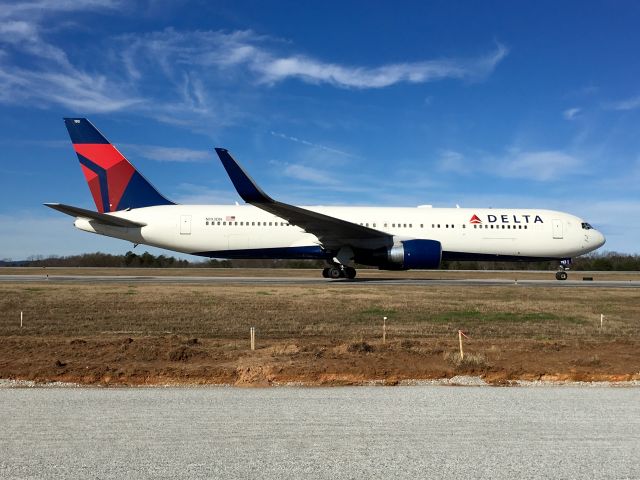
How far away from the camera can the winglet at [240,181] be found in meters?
23.4

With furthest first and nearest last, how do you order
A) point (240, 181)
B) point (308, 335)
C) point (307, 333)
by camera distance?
point (240, 181), point (307, 333), point (308, 335)

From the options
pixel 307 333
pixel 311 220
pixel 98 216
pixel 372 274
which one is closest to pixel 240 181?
pixel 311 220

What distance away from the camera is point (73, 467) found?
426 centimetres

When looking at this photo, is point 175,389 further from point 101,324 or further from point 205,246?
point 205,246

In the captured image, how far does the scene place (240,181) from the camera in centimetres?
2373

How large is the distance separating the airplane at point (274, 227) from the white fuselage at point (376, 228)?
5cm

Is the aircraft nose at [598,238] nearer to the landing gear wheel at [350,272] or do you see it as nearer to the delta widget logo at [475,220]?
the delta widget logo at [475,220]

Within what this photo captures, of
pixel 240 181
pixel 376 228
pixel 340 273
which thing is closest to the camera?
pixel 240 181

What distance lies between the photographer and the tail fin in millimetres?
29109

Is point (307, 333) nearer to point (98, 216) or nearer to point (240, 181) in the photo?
point (240, 181)

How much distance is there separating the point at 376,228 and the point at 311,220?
459 centimetres

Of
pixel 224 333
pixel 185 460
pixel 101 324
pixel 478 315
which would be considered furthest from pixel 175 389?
pixel 478 315

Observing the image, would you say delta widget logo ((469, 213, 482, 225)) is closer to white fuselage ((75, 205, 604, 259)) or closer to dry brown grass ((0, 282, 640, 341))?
white fuselage ((75, 205, 604, 259))

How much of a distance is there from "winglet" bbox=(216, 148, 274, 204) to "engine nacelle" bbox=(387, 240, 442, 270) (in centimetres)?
646
